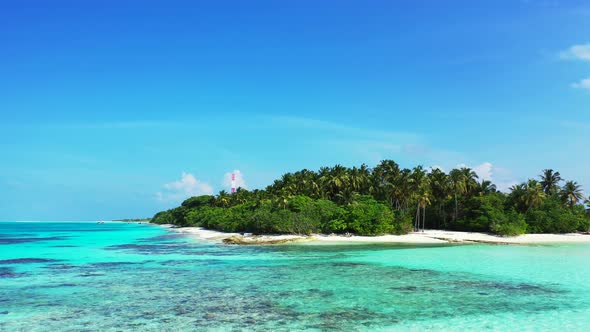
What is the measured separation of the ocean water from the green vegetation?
28850 mm

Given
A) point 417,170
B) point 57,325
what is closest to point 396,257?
point 57,325

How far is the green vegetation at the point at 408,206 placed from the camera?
62.3 meters

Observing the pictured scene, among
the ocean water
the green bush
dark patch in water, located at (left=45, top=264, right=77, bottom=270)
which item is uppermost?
the green bush

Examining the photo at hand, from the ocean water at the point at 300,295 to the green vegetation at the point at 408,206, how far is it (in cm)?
2885

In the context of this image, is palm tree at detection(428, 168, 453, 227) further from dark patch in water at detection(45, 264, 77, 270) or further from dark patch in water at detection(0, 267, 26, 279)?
dark patch in water at detection(0, 267, 26, 279)

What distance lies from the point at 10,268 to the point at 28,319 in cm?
1905

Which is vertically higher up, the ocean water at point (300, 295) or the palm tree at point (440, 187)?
the palm tree at point (440, 187)

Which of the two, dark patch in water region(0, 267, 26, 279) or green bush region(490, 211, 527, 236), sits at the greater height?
green bush region(490, 211, 527, 236)

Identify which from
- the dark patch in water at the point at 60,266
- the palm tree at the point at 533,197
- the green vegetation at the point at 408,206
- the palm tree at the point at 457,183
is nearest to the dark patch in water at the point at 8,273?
the dark patch in water at the point at 60,266

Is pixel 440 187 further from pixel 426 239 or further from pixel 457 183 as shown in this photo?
pixel 426 239

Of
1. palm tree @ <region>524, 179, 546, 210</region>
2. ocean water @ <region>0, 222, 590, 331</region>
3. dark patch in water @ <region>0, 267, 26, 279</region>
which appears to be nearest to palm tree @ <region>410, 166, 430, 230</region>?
palm tree @ <region>524, 179, 546, 210</region>

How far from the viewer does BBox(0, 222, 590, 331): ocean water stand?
15000mm

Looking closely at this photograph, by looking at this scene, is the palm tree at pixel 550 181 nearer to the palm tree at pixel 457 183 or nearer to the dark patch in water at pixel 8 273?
the palm tree at pixel 457 183

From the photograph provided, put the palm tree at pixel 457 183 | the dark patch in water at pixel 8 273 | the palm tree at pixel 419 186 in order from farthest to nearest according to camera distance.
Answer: the palm tree at pixel 457 183 < the palm tree at pixel 419 186 < the dark patch in water at pixel 8 273
